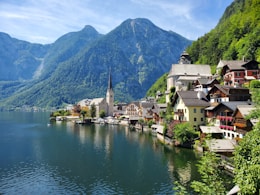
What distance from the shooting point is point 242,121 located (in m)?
42.8

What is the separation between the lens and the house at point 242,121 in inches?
1625

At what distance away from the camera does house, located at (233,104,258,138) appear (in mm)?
41266

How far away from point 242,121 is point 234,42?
8217 centimetres

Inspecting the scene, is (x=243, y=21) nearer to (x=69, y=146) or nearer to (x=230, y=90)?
(x=230, y=90)

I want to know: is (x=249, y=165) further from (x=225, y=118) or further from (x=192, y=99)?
(x=192, y=99)

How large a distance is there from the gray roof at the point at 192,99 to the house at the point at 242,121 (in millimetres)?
14182

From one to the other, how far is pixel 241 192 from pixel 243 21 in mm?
121341

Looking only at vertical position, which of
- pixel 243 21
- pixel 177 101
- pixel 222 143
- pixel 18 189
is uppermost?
pixel 243 21

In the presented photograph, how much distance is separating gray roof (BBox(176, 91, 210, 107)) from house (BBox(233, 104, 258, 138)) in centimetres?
1418

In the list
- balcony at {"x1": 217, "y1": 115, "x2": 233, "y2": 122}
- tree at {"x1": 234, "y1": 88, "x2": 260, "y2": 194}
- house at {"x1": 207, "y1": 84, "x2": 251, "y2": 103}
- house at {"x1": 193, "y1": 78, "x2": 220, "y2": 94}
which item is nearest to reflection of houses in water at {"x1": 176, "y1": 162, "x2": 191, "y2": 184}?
balcony at {"x1": 217, "y1": 115, "x2": 233, "y2": 122}

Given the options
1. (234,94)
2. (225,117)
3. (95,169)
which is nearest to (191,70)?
(234,94)

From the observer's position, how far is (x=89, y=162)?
45125 millimetres

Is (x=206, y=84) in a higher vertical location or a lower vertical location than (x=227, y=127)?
higher

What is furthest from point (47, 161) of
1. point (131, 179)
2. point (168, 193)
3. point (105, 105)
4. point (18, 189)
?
point (105, 105)
